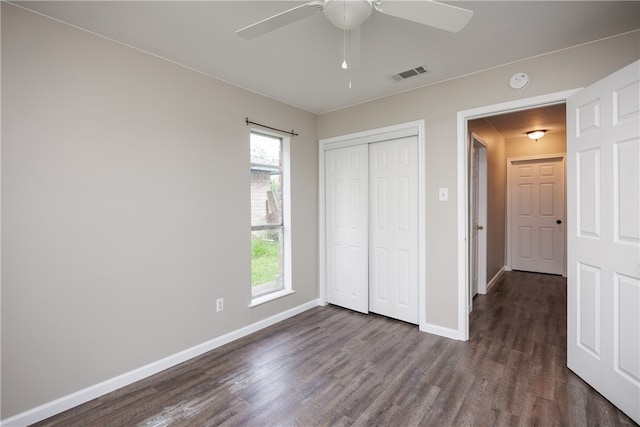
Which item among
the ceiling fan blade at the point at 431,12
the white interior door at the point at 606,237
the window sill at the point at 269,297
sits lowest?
the window sill at the point at 269,297

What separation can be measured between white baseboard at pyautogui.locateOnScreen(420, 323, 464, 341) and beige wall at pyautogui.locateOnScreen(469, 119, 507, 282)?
222 centimetres

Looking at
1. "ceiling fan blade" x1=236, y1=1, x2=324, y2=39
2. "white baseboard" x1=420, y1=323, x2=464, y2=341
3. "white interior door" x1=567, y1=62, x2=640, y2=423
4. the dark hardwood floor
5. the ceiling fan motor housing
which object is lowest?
the dark hardwood floor

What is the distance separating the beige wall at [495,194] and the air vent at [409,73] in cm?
156

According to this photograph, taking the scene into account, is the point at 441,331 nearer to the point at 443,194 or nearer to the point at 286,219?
the point at 443,194

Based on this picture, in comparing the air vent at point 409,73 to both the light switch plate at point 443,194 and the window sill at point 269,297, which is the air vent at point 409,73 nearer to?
the light switch plate at point 443,194

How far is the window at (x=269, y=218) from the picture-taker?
10.9 feet

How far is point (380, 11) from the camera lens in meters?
1.46

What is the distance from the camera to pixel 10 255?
1786 millimetres

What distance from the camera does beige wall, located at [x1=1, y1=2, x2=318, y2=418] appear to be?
1823 mm

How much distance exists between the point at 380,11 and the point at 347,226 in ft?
8.56

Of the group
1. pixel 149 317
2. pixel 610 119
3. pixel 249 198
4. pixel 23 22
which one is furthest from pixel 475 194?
pixel 23 22

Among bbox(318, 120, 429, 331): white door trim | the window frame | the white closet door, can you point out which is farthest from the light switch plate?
the window frame

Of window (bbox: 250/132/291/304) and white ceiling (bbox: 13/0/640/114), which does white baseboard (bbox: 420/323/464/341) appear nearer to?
window (bbox: 250/132/291/304)

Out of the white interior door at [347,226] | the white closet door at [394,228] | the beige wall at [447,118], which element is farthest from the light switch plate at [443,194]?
the white interior door at [347,226]
